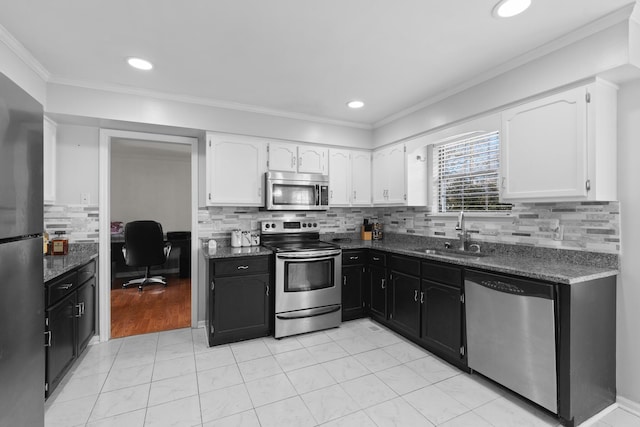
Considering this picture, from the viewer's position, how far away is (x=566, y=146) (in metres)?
2.01

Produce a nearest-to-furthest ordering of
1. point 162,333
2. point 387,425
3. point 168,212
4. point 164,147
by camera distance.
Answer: point 387,425
point 162,333
point 164,147
point 168,212

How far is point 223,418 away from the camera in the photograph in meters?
1.89

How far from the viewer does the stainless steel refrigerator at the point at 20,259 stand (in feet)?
3.20

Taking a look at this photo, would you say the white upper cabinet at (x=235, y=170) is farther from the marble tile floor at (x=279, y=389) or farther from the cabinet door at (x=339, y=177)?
the marble tile floor at (x=279, y=389)

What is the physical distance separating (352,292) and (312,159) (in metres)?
1.62

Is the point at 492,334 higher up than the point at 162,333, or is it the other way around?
the point at 492,334

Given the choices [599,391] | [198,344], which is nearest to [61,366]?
[198,344]

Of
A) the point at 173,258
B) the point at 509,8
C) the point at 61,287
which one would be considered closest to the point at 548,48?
the point at 509,8

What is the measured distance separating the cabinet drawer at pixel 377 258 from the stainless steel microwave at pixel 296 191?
771mm

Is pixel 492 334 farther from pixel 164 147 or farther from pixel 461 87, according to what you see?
pixel 164 147

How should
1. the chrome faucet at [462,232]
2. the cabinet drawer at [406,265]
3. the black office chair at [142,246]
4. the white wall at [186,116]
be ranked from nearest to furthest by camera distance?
the white wall at [186,116] < the cabinet drawer at [406,265] < the chrome faucet at [462,232] < the black office chair at [142,246]

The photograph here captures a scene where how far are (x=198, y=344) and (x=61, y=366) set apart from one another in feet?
3.44

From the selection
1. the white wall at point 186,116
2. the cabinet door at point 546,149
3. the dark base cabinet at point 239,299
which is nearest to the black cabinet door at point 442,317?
the cabinet door at point 546,149

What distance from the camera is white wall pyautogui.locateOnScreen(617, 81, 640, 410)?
194 cm
